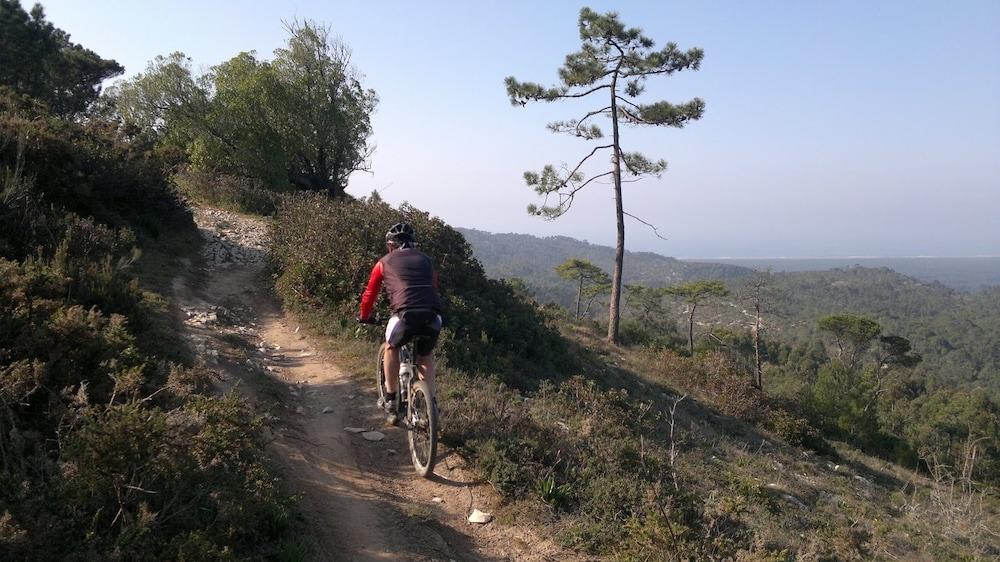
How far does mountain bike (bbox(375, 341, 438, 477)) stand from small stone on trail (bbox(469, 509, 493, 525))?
64 cm

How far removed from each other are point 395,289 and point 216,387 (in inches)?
107

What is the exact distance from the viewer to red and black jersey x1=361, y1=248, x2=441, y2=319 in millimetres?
4922

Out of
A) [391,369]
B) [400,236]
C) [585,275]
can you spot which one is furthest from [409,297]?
[585,275]

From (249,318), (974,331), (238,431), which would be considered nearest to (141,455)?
(238,431)

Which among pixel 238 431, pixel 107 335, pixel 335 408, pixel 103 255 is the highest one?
pixel 103 255

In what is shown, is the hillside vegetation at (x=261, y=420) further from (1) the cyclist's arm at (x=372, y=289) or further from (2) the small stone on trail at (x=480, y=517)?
(1) the cyclist's arm at (x=372, y=289)

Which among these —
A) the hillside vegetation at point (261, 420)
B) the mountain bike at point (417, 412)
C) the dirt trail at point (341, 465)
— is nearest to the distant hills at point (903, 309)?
the hillside vegetation at point (261, 420)

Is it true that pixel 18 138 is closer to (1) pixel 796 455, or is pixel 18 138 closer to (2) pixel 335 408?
(2) pixel 335 408

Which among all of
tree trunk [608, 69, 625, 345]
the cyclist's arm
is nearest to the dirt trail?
the cyclist's arm

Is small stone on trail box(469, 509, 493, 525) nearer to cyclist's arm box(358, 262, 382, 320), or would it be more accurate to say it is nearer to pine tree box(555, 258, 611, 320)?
cyclist's arm box(358, 262, 382, 320)

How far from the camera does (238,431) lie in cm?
440

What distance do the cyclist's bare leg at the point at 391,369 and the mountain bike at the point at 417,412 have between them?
2.1 inches

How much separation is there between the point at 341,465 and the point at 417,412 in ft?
3.48

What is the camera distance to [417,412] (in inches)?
206
